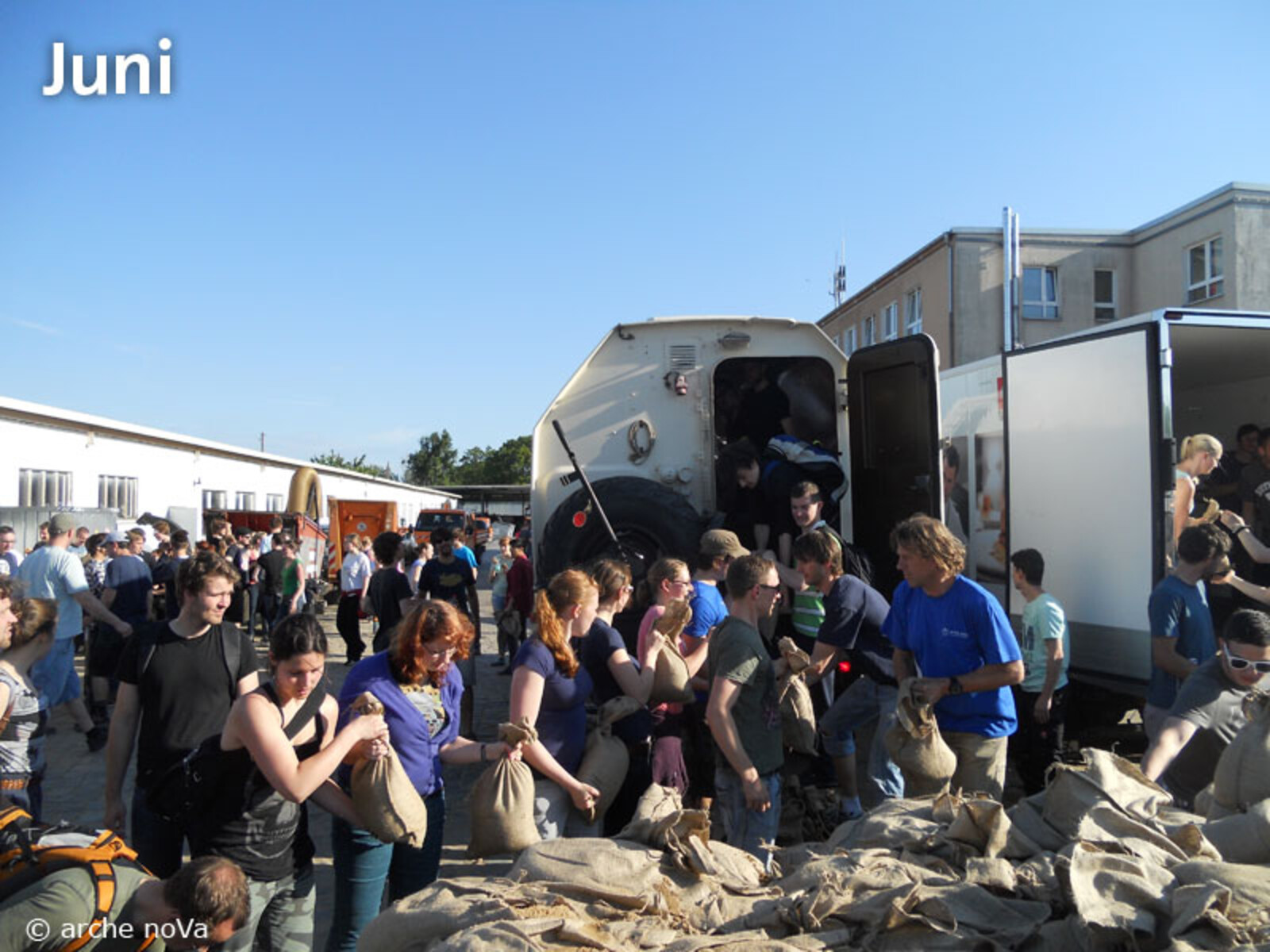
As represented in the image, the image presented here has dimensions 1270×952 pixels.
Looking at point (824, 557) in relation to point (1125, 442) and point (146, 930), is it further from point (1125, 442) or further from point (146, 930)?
point (146, 930)

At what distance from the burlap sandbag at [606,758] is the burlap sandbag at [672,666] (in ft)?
0.94

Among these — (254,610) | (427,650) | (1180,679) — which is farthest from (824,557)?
(254,610)

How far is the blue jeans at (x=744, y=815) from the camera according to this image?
12.2 ft

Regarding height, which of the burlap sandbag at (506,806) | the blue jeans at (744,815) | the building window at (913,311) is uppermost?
the building window at (913,311)

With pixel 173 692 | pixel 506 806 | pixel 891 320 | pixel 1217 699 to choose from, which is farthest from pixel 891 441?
pixel 891 320

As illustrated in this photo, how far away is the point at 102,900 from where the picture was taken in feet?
7.81

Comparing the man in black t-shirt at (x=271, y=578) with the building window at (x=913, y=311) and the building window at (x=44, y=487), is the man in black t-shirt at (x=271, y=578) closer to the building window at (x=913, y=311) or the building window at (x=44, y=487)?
the building window at (x=44, y=487)

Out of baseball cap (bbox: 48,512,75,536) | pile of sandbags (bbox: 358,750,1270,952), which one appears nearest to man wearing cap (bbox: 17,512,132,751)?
baseball cap (bbox: 48,512,75,536)

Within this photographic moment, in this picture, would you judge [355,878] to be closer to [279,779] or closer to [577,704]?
[279,779]

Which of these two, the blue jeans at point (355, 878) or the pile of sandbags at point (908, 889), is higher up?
the pile of sandbags at point (908, 889)

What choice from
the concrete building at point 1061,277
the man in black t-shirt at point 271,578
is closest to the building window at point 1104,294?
the concrete building at point 1061,277

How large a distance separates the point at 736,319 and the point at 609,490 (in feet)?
5.77

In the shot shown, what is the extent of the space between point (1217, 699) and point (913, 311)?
84.0 feet

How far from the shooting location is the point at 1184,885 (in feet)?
7.32
